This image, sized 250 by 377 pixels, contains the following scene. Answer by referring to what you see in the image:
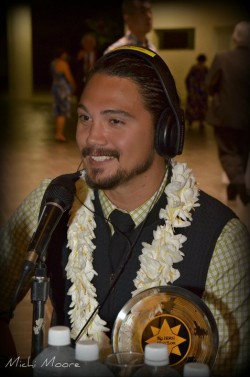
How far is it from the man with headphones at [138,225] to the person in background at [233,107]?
605 centimetres

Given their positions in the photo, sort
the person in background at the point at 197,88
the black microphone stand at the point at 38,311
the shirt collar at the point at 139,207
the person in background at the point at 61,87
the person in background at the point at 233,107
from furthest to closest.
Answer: the person in background at the point at 197,88
the person in background at the point at 61,87
the person in background at the point at 233,107
the shirt collar at the point at 139,207
the black microphone stand at the point at 38,311

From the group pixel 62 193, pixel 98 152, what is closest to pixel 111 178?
pixel 98 152

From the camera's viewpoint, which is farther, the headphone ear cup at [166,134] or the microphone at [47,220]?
the headphone ear cup at [166,134]

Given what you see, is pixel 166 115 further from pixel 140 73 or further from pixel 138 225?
pixel 138 225

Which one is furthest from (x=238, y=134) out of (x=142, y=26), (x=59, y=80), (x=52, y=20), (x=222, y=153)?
(x=52, y=20)

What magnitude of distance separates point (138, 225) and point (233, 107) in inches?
246

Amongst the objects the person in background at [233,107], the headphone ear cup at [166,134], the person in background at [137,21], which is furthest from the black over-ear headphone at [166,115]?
the person in background at [233,107]

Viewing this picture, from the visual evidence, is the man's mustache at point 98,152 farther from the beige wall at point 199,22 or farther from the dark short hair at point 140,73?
Answer: the beige wall at point 199,22

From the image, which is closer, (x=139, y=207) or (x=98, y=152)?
(x=98, y=152)

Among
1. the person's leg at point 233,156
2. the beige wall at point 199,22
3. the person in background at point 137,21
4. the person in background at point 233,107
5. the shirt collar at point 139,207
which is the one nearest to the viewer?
the shirt collar at point 139,207

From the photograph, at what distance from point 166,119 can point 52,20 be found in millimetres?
38150

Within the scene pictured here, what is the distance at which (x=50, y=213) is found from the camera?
197 cm

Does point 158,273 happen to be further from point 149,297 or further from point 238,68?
point 238,68

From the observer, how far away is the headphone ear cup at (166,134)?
263 cm
